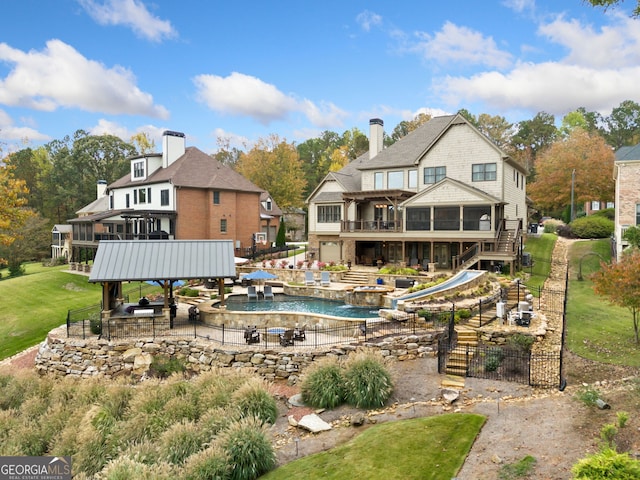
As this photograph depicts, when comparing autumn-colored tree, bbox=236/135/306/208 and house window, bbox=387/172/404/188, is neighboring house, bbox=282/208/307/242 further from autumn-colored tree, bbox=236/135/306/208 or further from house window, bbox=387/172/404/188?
house window, bbox=387/172/404/188

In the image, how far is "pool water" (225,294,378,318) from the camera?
23375mm

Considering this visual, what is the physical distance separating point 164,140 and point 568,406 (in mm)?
41158

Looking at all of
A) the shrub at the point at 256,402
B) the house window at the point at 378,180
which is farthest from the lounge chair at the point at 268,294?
the shrub at the point at 256,402

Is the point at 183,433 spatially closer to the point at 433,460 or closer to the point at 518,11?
the point at 433,460

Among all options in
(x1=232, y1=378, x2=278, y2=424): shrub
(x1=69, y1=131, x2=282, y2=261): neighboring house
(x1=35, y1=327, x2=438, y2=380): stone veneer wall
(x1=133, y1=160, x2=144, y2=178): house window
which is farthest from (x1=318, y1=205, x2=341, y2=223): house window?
(x1=232, y1=378, x2=278, y2=424): shrub

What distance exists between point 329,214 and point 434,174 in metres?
Result: 9.88

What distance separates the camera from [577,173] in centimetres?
4041

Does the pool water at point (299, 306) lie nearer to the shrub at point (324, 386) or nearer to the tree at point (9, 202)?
the shrub at point (324, 386)

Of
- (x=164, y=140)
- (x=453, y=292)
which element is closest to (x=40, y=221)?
(x=164, y=140)

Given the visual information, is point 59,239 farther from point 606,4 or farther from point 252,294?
point 606,4

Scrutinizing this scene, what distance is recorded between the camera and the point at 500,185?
99.5 feet

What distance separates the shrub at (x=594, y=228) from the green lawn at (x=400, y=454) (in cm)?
3275

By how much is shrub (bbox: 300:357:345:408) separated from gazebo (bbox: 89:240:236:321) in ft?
27.9

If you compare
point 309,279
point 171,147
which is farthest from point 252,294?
point 171,147
